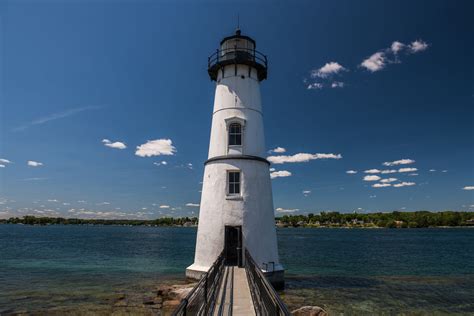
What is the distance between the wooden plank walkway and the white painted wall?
2505 mm

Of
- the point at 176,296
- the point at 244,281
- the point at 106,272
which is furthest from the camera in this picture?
the point at 106,272

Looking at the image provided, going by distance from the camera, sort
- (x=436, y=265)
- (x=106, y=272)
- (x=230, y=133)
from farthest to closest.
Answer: (x=436, y=265) → (x=106, y=272) → (x=230, y=133)

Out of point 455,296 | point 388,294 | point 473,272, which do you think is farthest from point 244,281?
point 473,272

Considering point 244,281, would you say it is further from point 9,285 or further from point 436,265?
point 436,265

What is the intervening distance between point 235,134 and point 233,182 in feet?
8.21

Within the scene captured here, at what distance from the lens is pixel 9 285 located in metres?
21.2

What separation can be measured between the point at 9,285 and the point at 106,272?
6787mm

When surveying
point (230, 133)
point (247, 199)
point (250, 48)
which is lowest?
point (247, 199)

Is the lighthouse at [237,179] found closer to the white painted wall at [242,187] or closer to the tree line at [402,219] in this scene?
the white painted wall at [242,187]

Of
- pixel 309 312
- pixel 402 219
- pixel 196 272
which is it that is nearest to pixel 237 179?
pixel 196 272

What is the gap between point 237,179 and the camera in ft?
51.1

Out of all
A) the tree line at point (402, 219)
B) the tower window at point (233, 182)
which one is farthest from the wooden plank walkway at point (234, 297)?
the tree line at point (402, 219)

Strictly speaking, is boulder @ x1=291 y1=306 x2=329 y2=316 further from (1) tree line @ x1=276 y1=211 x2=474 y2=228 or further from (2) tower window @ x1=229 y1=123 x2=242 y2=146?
(1) tree line @ x1=276 y1=211 x2=474 y2=228

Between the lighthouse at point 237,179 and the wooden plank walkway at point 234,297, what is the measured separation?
7.82 ft
